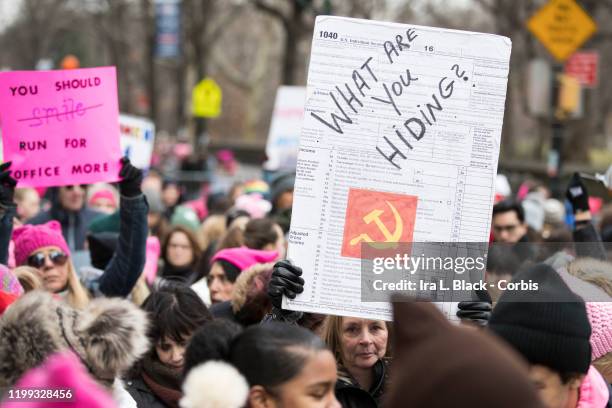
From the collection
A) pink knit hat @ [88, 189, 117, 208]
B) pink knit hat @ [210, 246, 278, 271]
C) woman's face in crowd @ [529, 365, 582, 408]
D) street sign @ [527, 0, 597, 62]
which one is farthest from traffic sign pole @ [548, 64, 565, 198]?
woman's face in crowd @ [529, 365, 582, 408]

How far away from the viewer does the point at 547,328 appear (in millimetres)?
3521

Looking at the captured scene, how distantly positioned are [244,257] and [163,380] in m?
1.88

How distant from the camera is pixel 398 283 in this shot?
424 cm

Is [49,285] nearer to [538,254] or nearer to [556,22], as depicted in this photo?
[538,254]

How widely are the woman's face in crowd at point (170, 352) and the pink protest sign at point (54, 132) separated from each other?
126cm

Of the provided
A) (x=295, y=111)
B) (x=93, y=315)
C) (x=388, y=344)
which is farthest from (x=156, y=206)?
(x=93, y=315)

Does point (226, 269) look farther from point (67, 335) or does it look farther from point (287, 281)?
point (67, 335)

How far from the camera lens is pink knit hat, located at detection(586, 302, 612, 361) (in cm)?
446

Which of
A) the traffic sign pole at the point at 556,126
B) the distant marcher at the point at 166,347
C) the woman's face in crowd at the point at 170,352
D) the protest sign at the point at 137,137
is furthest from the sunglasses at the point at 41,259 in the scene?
the traffic sign pole at the point at 556,126

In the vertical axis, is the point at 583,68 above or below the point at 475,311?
below

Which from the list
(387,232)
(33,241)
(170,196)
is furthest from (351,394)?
(170,196)

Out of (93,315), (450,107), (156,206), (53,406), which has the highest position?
(450,107)

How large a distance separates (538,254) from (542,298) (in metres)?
3.06

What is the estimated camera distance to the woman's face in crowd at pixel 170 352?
16.7ft
